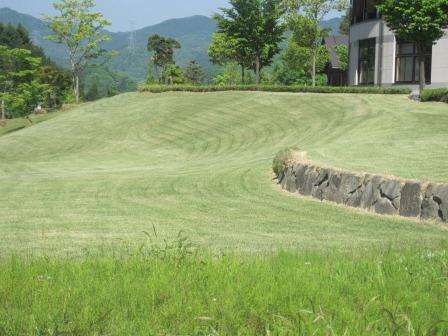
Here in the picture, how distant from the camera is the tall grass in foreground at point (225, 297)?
13.5 feet

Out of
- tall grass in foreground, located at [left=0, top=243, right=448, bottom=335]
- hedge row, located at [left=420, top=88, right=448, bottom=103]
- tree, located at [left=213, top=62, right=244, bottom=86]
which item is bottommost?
tall grass in foreground, located at [left=0, top=243, right=448, bottom=335]

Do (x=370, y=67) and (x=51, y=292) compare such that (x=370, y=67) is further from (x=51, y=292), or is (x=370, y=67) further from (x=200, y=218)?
(x=51, y=292)

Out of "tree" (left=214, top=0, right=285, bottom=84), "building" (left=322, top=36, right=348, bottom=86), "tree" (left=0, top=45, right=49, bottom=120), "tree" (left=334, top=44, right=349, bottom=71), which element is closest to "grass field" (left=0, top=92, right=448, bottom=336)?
"tree" (left=214, top=0, right=285, bottom=84)

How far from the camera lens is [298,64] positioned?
224 feet

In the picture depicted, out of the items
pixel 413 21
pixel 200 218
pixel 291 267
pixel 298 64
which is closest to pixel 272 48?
pixel 298 64

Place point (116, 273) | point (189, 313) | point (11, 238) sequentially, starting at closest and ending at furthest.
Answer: point (189, 313)
point (116, 273)
point (11, 238)

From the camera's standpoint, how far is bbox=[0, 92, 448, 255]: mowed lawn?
10133 mm

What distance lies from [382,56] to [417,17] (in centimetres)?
1343

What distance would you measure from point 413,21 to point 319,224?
2727 cm

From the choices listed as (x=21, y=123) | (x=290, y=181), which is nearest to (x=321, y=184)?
(x=290, y=181)

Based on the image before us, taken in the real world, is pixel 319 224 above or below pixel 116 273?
below

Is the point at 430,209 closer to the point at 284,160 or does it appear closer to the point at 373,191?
the point at 373,191

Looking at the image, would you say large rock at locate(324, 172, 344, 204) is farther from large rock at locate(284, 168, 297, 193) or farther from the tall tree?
the tall tree

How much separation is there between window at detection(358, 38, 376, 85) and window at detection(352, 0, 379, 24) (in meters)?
2.21
